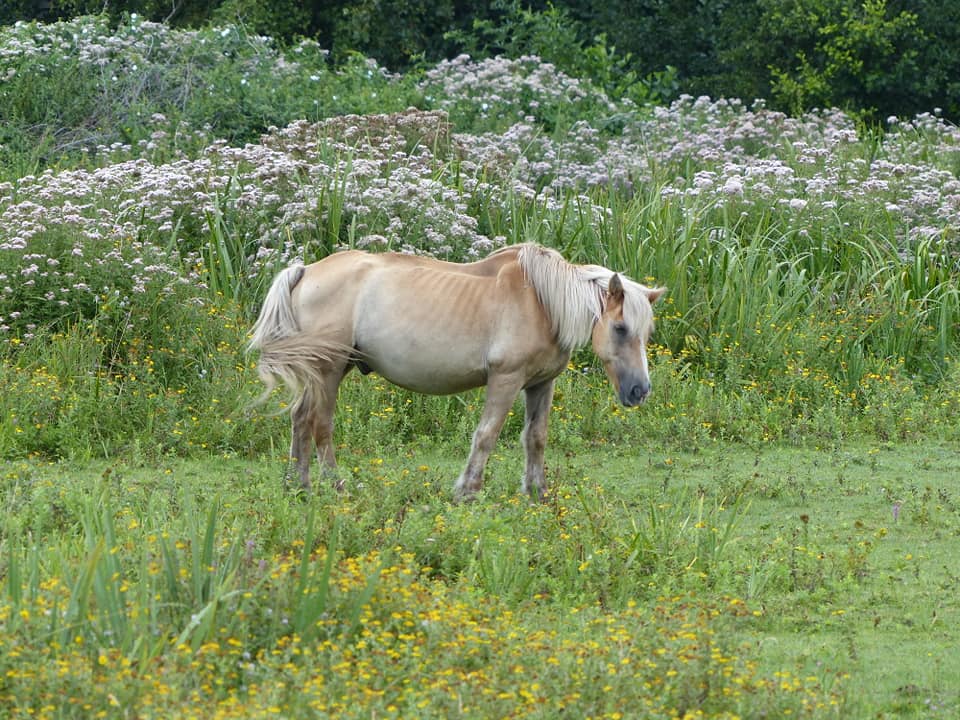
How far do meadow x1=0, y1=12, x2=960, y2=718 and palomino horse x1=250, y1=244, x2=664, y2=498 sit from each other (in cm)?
44

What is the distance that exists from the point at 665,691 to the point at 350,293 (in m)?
3.52

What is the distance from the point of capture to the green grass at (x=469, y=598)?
4.64m

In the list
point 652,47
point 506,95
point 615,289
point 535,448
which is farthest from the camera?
point 652,47

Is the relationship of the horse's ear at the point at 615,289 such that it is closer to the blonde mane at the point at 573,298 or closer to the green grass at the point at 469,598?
the blonde mane at the point at 573,298

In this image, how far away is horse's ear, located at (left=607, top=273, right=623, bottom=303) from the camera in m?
7.41

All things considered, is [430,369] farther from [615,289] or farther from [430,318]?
[615,289]

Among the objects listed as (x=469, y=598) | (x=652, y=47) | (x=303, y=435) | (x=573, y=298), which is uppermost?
(x=573, y=298)

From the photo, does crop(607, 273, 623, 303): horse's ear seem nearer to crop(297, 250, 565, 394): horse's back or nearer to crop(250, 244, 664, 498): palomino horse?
crop(250, 244, 664, 498): palomino horse

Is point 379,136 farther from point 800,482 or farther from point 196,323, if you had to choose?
point 800,482

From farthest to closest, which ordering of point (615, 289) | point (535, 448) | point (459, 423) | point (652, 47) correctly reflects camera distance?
point (652, 47), point (459, 423), point (535, 448), point (615, 289)

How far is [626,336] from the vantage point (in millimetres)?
7496

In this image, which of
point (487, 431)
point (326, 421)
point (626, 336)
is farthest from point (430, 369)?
point (626, 336)

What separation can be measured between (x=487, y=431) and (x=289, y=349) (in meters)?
1.13

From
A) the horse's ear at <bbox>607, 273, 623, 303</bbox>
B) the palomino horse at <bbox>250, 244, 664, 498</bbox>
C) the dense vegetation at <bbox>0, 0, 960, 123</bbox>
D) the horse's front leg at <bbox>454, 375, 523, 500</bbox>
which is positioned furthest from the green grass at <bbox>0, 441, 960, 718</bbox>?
the dense vegetation at <bbox>0, 0, 960, 123</bbox>
